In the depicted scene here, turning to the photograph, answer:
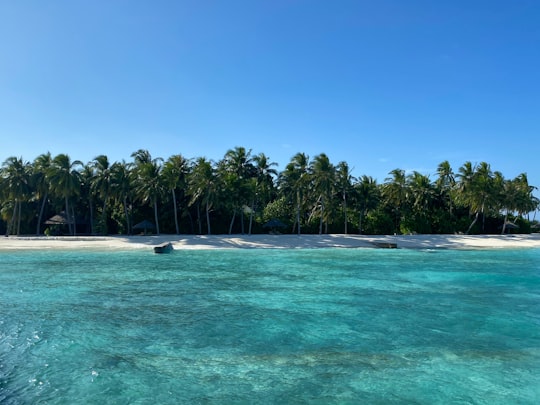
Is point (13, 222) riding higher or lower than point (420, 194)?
lower

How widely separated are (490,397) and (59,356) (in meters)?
8.64

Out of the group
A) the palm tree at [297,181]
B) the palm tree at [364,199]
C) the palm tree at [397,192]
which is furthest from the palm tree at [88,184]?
the palm tree at [397,192]

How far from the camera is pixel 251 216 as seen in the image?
43438mm

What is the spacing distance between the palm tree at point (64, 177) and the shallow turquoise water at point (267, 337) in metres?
21.9

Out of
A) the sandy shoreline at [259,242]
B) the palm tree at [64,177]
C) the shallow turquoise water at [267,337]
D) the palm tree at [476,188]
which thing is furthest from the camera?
the palm tree at [476,188]

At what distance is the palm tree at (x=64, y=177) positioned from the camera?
134ft

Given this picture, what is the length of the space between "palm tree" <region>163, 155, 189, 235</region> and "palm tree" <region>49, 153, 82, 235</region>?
362 inches

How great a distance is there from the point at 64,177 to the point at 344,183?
2989 centimetres

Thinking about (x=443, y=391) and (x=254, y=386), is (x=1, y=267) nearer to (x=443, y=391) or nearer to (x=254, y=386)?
(x=254, y=386)

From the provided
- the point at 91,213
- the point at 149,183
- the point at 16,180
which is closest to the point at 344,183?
the point at 149,183

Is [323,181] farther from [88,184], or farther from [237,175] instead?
[88,184]

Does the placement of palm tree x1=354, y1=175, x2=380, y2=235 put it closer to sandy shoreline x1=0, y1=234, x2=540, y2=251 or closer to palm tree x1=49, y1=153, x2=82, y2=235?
sandy shoreline x1=0, y1=234, x2=540, y2=251

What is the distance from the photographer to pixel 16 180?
4212 cm

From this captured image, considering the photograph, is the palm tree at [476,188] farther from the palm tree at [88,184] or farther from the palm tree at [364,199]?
the palm tree at [88,184]
